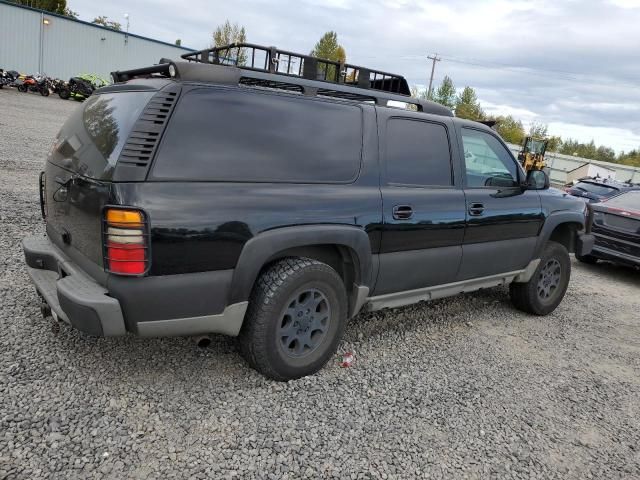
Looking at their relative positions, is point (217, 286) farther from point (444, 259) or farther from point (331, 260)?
point (444, 259)

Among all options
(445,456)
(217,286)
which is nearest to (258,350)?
(217,286)

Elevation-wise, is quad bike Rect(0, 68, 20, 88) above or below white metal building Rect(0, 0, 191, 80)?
below

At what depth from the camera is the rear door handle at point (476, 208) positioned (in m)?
4.16

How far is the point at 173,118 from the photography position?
2.71 metres


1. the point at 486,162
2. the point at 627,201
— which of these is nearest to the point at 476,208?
the point at 486,162

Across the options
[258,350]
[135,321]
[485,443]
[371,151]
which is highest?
[371,151]

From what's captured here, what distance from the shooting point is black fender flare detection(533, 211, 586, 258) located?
494 cm

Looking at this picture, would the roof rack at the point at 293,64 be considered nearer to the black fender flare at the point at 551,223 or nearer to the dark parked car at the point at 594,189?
the black fender flare at the point at 551,223

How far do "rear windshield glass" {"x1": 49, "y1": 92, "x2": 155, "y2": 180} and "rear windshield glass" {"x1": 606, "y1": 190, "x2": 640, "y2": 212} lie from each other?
798 cm

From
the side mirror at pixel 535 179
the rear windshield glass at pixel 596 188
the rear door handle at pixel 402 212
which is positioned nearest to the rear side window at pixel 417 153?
the rear door handle at pixel 402 212

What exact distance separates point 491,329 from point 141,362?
10.3 ft

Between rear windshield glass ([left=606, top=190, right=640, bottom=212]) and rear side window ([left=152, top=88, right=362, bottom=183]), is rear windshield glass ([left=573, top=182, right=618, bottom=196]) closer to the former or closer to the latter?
rear windshield glass ([left=606, top=190, right=640, bottom=212])

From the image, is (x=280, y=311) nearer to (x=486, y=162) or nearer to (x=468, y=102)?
(x=486, y=162)

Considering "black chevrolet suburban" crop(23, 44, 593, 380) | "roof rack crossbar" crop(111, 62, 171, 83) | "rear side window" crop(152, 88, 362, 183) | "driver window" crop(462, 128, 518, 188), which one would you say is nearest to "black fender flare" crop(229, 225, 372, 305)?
"black chevrolet suburban" crop(23, 44, 593, 380)
